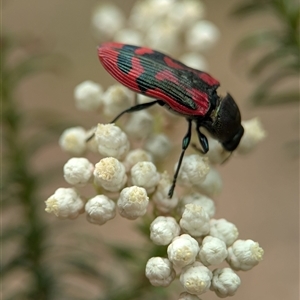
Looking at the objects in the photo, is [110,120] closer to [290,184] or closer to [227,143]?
[227,143]

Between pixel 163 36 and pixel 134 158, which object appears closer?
pixel 134 158

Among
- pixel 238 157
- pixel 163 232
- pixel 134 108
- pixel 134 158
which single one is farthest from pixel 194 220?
pixel 238 157

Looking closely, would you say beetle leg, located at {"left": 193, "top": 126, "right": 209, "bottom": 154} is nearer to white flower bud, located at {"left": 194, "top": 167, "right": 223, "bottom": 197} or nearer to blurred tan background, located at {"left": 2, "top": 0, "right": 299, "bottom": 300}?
white flower bud, located at {"left": 194, "top": 167, "right": 223, "bottom": 197}

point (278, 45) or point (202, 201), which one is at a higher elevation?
point (278, 45)

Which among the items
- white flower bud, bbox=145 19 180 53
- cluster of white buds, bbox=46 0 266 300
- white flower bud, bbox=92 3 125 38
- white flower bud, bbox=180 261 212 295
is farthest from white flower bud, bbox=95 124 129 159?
white flower bud, bbox=92 3 125 38

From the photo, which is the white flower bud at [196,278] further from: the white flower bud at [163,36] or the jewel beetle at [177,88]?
the white flower bud at [163,36]

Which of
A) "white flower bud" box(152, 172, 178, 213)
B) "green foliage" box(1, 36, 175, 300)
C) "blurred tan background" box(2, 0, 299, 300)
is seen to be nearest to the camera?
"white flower bud" box(152, 172, 178, 213)

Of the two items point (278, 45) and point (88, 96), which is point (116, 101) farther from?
point (278, 45)

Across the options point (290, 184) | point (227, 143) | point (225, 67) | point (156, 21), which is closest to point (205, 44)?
point (156, 21)
